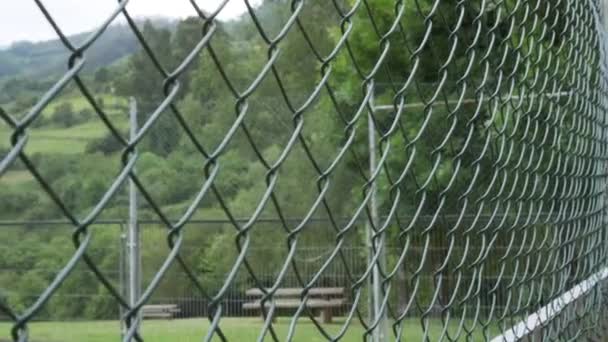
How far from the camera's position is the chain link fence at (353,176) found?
0.76 metres

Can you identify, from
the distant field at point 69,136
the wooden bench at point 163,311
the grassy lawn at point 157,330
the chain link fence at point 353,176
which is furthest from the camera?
the wooden bench at point 163,311

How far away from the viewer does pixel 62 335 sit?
701cm

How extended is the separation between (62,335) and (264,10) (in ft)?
9.63

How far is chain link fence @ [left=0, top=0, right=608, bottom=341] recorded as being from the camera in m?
0.76

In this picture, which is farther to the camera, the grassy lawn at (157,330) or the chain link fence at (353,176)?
the grassy lawn at (157,330)

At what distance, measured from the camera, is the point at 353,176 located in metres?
7.35

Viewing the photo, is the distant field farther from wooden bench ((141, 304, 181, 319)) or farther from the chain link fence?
wooden bench ((141, 304, 181, 319))

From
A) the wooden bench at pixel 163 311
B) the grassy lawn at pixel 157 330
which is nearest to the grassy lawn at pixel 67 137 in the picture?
the grassy lawn at pixel 157 330

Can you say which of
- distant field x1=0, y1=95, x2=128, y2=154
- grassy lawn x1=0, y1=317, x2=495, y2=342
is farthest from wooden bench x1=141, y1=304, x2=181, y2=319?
distant field x1=0, y1=95, x2=128, y2=154

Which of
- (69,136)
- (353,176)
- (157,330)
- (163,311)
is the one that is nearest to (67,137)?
(69,136)

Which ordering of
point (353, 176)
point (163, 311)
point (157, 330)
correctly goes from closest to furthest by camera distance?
point (353, 176)
point (163, 311)
point (157, 330)

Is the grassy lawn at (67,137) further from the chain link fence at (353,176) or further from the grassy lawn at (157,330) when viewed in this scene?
the grassy lawn at (157,330)

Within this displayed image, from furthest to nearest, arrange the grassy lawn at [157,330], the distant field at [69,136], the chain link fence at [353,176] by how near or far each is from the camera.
Answer: the grassy lawn at [157,330]
the distant field at [69,136]
the chain link fence at [353,176]

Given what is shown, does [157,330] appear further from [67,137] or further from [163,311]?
[67,137]
